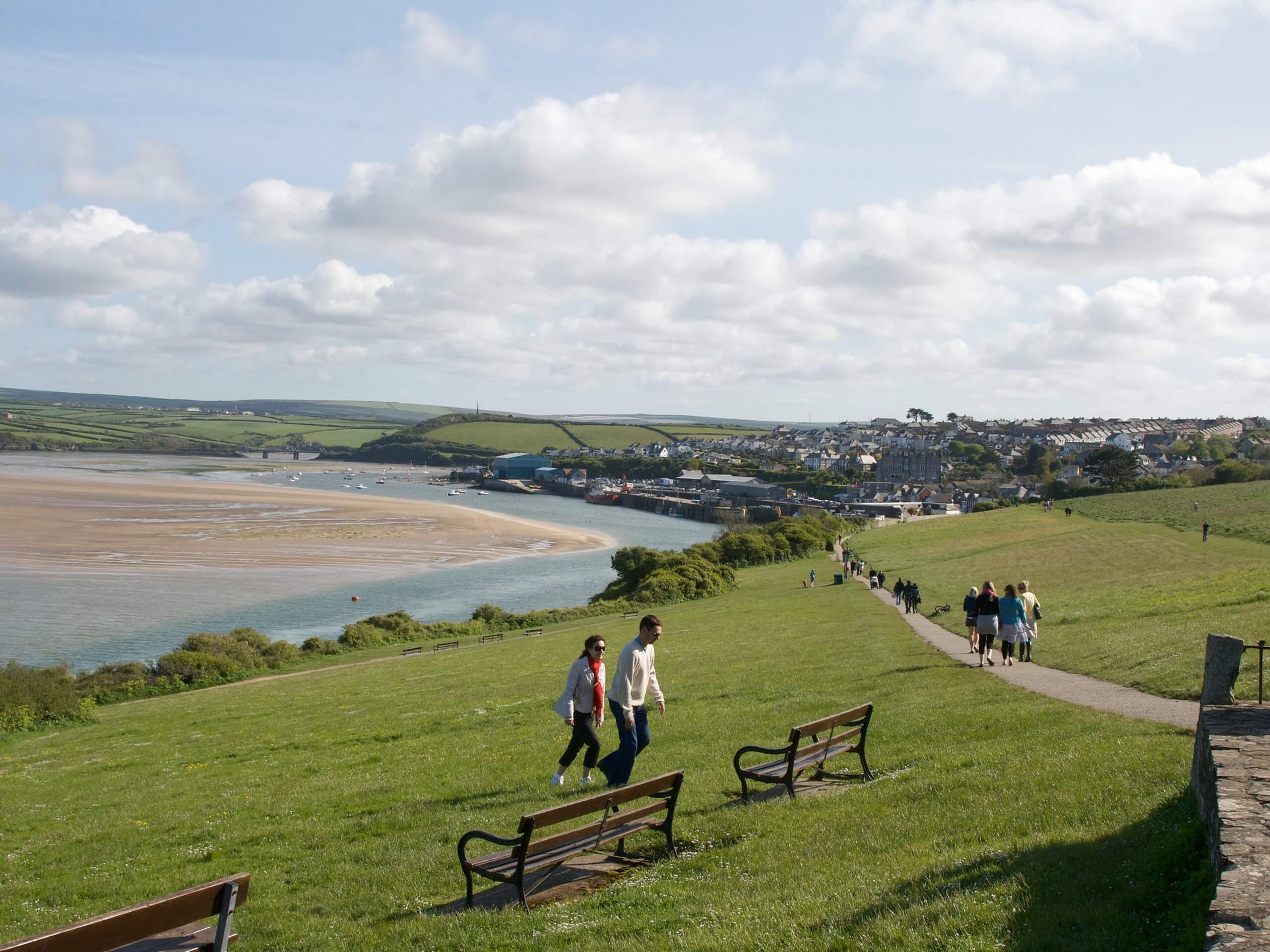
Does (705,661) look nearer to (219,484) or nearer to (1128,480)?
(1128,480)

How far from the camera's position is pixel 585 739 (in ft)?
34.8

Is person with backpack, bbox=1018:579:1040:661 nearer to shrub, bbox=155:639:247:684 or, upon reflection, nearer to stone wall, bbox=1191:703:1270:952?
stone wall, bbox=1191:703:1270:952

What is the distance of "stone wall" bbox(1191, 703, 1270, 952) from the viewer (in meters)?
4.60

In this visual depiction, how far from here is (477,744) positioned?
15203mm

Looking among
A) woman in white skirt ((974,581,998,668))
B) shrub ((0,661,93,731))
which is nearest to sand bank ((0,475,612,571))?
shrub ((0,661,93,731))

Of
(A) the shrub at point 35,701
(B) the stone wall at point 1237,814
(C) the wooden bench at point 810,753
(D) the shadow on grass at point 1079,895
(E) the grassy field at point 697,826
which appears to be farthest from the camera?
(A) the shrub at point 35,701

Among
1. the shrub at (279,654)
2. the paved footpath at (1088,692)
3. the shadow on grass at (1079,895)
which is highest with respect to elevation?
the shadow on grass at (1079,895)

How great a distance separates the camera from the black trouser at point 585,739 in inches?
417

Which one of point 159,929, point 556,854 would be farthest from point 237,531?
point 159,929

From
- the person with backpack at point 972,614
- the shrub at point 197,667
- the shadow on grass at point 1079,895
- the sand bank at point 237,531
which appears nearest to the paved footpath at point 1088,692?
the person with backpack at point 972,614

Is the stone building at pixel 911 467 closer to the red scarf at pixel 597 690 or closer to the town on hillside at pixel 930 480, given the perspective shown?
the town on hillside at pixel 930 480

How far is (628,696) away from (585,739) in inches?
29.3

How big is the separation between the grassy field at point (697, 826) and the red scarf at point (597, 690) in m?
1.15

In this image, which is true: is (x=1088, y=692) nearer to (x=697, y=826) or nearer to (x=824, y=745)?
(x=824, y=745)
